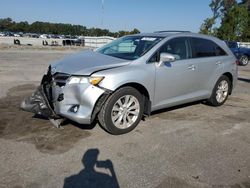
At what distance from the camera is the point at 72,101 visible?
4672 mm

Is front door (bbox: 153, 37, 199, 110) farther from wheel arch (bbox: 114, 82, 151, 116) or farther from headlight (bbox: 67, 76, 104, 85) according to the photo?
headlight (bbox: 67, 76, 104, 85)

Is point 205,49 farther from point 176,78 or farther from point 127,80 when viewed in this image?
point 127,80

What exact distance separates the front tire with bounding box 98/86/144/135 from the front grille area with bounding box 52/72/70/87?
732mm

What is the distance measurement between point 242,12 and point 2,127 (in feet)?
142

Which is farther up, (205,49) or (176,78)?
(205,49)

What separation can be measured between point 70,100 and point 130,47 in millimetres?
1859

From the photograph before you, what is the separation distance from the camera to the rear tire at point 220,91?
272 inches

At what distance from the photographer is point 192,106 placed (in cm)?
712

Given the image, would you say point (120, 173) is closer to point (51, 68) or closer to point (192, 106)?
point (51, 68)

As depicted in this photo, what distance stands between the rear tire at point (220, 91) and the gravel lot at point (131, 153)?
73 cm

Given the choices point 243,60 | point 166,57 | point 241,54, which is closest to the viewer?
point 166,57

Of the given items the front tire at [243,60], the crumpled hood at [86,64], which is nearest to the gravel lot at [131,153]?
the crumpled hood at [86,64]

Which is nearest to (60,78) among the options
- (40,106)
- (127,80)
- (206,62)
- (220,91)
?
(40,106)

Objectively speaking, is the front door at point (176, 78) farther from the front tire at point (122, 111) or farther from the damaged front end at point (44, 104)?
the damaged front end at point (44, 104)
